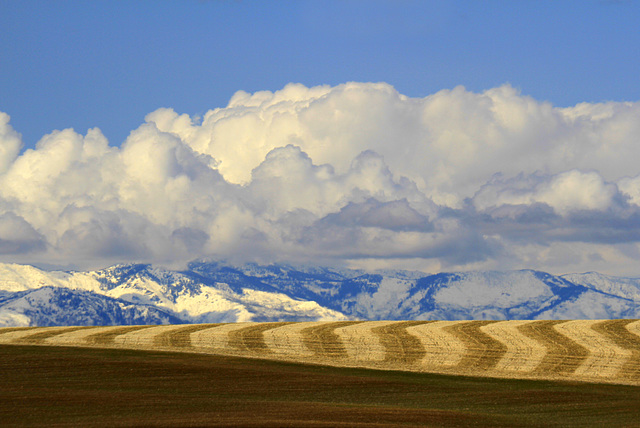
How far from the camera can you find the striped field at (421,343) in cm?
6575

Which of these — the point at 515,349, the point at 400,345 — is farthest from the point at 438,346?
the point at 515,349

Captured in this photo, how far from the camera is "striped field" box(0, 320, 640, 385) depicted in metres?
65.8

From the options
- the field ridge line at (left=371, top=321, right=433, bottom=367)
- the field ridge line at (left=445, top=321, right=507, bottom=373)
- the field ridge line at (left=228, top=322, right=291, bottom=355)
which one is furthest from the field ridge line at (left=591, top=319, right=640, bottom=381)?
the field ridge line at (left=228, top=322, right=291, bottom=355)

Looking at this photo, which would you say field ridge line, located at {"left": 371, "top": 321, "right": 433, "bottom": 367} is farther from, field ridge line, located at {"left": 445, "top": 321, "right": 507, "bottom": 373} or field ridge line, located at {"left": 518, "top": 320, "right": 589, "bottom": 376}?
field ridge line, located at {"left": 518, "top": 320, "right": 589, "bottom": 376}

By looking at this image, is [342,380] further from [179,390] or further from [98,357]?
[98,357]

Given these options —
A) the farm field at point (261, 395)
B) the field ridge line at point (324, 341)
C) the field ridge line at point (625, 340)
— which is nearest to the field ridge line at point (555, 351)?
the field ridge line at point (625, 340)

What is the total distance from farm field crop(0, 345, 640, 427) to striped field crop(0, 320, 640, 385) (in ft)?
13.1

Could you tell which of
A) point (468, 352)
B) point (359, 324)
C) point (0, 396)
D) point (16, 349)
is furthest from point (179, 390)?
point (359, 324)

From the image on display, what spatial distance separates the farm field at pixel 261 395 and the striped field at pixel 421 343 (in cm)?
399

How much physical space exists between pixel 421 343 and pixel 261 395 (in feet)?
92.1

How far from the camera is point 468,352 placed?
236 feet

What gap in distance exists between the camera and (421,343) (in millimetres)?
76688

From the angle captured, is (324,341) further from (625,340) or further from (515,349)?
(625,340)

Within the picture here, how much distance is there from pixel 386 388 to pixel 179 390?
14783 millimetres
